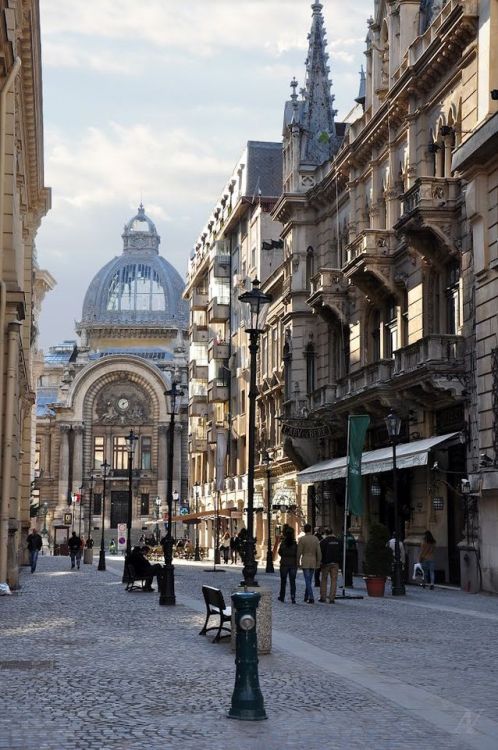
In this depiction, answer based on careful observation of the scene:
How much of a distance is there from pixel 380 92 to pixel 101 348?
9319cm

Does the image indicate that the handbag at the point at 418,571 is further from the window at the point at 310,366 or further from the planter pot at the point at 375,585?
the window at the point at 310,366

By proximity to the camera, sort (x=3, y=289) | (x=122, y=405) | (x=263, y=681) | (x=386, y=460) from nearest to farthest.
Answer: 1. (x=263, y=681)
2. (x=3, y=289)
3. (x=386, y=460)
4. (x=122, y=405)

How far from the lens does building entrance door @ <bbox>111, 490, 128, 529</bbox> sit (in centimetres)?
11668

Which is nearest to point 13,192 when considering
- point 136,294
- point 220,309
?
point 220,309

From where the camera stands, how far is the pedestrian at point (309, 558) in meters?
27.3

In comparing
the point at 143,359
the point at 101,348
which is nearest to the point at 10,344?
the point at 143,359

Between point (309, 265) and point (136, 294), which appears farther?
point (136, 294)

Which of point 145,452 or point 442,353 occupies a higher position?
point 145,452

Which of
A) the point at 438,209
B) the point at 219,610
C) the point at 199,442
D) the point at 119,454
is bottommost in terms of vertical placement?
the point at 219,610

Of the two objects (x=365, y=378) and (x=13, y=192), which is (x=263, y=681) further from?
(x=365, y=378)

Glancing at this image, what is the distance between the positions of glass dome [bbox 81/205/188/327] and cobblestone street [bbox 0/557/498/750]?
109 meters

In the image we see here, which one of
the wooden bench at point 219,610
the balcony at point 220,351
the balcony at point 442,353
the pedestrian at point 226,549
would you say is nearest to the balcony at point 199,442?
the balcony at point 220,351

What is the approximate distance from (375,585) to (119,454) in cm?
9317

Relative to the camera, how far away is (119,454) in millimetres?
121500
